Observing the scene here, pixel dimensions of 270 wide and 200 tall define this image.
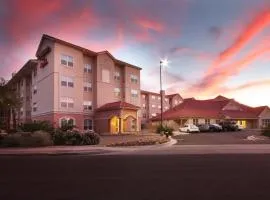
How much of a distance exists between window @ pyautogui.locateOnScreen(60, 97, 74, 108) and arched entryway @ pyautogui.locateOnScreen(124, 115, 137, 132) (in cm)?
848

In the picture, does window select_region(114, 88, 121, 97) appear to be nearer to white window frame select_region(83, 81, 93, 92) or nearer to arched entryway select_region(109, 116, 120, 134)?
white window frame select_region(83, 81, 93, 92)

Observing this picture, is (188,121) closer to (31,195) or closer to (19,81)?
(19,81)

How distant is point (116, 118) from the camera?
53875 mm

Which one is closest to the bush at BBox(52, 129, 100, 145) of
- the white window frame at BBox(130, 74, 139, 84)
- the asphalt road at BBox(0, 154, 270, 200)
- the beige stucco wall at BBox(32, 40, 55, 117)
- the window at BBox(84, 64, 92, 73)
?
the beige stucco wall at BBox(32, 40, 55, 117)

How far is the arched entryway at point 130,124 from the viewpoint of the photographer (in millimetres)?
54500

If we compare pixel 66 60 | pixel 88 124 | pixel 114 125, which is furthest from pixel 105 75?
pixel 88 124

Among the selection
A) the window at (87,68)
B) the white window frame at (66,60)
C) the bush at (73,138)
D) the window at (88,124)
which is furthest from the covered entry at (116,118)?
the bush at (73,138)

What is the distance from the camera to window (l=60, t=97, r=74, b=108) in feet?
162

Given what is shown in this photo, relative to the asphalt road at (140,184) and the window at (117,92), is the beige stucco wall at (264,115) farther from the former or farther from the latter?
the asphalt road at (140,184)

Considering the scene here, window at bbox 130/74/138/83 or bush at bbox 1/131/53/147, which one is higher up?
window at bbox 130/74/138/83

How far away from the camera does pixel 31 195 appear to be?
9297mm

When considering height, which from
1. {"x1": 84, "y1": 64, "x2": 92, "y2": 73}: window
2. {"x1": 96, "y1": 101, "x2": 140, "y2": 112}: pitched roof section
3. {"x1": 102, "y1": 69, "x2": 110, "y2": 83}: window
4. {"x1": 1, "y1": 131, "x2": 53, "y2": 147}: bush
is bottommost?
{"x1": 1, "y1": 131, "x2": 53, "y2": 147}: bush

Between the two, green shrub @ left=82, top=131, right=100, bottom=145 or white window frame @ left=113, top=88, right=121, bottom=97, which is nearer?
green shrub @ left=82, top=131, right=100, bottom=145

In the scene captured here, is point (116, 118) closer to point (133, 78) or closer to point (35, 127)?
point (133, 78)
